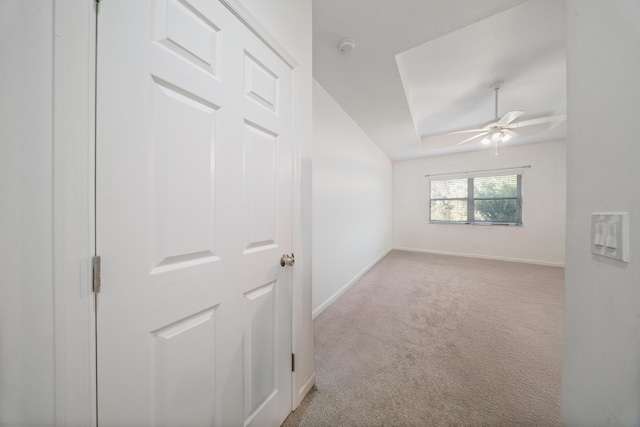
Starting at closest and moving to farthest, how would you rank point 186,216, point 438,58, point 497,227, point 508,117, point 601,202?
1. point 601,202
2. point 186,216
3. point 438,58
4. point 508,117
5. point 497,227

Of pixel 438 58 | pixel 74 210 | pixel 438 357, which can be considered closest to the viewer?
pixel 74 210

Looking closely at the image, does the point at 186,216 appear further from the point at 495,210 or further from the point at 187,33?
the point at 495,210

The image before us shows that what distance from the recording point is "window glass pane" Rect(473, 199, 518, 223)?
4285mm

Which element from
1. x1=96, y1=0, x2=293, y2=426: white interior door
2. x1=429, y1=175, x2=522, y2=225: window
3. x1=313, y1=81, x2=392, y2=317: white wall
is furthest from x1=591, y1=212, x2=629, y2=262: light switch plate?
x1=429, y1=175, x2=522, y2=225: window

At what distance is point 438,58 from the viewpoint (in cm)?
204

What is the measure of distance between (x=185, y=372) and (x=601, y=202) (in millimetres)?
1404

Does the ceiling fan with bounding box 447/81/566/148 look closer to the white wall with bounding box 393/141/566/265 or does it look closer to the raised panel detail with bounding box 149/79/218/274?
the white wall with bounding box 393/141/566/265

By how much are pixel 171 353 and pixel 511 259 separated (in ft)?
19.1

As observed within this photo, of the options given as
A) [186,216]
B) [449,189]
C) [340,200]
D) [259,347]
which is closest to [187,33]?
[186,216]

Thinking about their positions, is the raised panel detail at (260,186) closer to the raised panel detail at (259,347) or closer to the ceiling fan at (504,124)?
the raised panel detail at (259,347)

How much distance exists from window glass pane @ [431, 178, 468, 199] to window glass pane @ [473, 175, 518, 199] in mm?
206

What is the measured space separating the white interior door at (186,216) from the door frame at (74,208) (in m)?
0.02

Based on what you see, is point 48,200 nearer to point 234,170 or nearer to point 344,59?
point 234,170

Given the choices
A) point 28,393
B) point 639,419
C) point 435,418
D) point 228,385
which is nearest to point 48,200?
point 28,393
